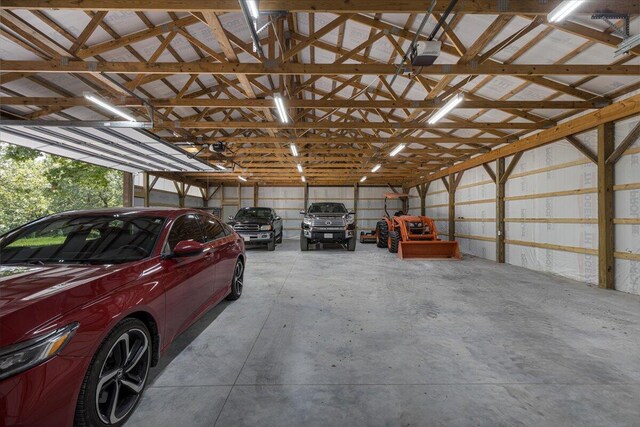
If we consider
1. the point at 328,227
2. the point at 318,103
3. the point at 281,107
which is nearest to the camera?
the point at 281,107

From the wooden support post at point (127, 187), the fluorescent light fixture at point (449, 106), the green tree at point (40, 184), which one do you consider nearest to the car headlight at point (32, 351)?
the fluorescent light fixture at point (449, 106)

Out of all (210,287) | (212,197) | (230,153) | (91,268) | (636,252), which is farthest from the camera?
(212,197)

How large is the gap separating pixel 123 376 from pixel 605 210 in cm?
796

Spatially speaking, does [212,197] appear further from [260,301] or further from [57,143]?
[260,301]

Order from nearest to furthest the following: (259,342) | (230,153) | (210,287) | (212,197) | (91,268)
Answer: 1. (91,268)
2. (259,342)
3. (210,287)
4. (230,153)
5. (212,197)

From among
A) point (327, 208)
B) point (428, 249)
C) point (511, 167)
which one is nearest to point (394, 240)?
point (428, 249)

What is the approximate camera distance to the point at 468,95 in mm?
6371

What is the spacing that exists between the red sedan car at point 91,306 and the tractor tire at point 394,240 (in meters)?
7.70

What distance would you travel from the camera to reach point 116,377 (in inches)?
68.1

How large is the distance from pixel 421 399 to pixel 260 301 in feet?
9.30

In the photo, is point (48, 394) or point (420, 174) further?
point (420, 174)

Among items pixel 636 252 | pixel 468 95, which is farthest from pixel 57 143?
pixel 636 252

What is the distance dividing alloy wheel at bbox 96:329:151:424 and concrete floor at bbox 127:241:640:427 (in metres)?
0.15

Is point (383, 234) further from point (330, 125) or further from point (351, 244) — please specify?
point (330, 125)
